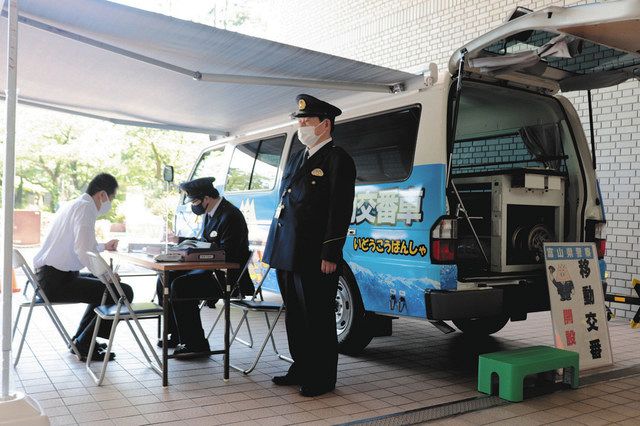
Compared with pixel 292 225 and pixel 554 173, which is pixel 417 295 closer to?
pixel 292 225

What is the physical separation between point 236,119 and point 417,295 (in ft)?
11.8

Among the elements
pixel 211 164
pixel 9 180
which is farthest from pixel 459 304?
pixel 211 164

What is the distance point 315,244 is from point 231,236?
99cm

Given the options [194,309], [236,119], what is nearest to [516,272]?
[194,309]

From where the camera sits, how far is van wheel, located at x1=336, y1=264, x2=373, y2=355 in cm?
475

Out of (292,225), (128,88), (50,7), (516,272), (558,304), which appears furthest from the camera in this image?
(128,88)

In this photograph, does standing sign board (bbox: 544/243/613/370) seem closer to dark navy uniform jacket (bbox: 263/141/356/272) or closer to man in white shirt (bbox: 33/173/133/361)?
dark navy uniform jacket (bbox: 263/141/356/272)

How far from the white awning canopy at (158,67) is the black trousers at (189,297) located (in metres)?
1.53

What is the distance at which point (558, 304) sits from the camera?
4391 millimetres

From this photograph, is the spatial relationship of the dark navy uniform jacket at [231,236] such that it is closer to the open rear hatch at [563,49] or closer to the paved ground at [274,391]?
the paved ground at [274,391]

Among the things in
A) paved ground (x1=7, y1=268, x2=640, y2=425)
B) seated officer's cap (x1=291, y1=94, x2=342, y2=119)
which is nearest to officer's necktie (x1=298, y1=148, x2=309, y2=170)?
seated officer's cap (x1=291, y1=94, x2=342, y2=119)

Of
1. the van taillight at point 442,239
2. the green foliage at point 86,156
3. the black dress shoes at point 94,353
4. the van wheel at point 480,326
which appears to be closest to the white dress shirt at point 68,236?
the black dress shoes at point 94,353

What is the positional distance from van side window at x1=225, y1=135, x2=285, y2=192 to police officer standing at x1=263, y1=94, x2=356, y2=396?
188 cm

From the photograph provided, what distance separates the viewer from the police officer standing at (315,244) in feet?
12.9
